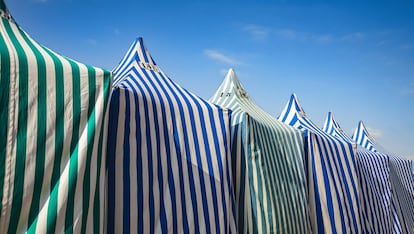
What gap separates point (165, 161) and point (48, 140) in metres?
1.10

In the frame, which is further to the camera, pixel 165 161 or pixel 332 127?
pixel 332 127

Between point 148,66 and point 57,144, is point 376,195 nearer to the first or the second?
point 148,66

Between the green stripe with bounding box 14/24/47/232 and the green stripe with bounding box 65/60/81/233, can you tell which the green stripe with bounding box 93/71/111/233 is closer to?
the green stripe with bounding box 65/60/81/233

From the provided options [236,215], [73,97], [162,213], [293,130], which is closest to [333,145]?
[293,130]

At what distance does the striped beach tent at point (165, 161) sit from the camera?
2.88 metres

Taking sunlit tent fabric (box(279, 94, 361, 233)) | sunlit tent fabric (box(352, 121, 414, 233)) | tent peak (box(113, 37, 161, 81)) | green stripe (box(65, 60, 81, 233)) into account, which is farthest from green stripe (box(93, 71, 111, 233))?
sunlit tent fabric (box(352, 121, 414, 233))

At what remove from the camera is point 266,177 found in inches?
154

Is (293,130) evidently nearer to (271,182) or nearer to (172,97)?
(271,182)

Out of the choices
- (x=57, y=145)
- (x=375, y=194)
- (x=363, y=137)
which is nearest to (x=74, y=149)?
(x=57, y=145)

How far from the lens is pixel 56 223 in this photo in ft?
6.96

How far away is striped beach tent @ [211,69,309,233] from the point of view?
382 cm

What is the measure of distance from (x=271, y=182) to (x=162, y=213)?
4.64 ft

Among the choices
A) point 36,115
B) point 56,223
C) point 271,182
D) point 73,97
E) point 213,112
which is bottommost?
point 56,223

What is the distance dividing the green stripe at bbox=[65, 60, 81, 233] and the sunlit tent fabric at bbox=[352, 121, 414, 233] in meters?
5.43
